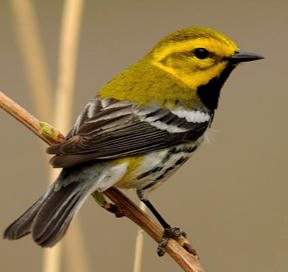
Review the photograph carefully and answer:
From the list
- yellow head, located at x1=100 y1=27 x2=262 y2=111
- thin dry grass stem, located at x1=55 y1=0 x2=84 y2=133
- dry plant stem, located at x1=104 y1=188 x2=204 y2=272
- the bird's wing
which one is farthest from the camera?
yellow head, located at x1=100 y1=27 x2=262 y2=111

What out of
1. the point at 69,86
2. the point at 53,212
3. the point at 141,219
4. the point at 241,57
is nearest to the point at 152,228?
the point at 141,219

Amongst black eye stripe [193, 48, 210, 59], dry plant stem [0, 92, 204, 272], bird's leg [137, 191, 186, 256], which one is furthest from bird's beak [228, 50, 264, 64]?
dry plant stem [0, 92, 204, 272]

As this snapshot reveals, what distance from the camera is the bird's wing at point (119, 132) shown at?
12.1 feet

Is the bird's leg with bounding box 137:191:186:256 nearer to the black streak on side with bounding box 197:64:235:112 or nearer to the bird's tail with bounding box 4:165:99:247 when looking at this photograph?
the bird's tail with bounding box 4:165:99:247

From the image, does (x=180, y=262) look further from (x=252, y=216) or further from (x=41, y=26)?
(x=41, y=26)

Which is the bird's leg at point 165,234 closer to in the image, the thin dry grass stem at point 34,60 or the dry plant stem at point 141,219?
the dry plant stem at point 141,219

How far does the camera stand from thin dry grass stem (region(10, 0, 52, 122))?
4.06 meters

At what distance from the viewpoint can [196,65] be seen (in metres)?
4.46

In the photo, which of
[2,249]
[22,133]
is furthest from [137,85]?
[22,133]

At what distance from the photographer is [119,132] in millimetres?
3980

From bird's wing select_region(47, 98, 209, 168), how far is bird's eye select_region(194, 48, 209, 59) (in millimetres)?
270

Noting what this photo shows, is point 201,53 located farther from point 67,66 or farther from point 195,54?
point 67,66

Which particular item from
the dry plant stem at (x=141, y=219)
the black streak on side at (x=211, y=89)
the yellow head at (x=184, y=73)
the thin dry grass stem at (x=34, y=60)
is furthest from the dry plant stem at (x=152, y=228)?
the black streak on side at (x=211, y=89)

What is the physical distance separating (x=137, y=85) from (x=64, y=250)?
72cm
